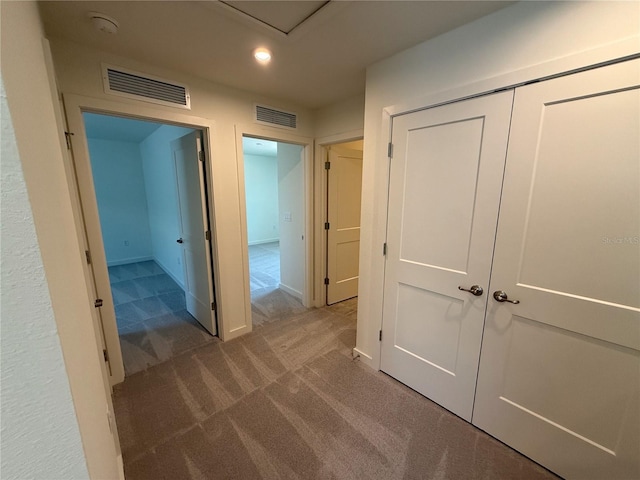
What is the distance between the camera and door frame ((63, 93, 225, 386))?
5.60 ft

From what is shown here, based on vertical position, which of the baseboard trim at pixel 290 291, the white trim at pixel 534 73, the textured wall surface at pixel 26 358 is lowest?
the baseboard trim at pixel 290 291

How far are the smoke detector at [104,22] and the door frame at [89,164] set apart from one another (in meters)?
0.46

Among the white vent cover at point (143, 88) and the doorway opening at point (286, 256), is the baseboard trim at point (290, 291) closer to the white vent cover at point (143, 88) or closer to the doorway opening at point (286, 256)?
the doorway opening at point (286, 256)

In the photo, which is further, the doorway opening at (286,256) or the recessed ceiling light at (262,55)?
the doorway opening at (286,256)

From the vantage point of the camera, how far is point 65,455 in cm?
48

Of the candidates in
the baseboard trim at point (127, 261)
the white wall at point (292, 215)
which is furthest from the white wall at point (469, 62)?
the baseboard trim at point (127, 261)

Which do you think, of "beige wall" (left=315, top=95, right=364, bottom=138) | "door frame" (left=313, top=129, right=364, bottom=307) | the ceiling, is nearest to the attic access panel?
the ceiling

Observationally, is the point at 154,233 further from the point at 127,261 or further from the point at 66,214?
the point at 66,214

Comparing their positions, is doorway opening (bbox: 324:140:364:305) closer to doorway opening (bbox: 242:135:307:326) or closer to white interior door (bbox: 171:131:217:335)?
doorway opening (bbox: 242:135:307:326)

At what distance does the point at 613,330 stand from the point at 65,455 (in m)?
1.94

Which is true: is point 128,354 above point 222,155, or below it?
below

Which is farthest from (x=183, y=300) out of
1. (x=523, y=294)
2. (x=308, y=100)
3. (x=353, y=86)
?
(x=523, y=294)

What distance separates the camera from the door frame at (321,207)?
2865 millimetres

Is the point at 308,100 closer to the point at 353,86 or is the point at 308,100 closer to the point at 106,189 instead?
the point at 353,86
